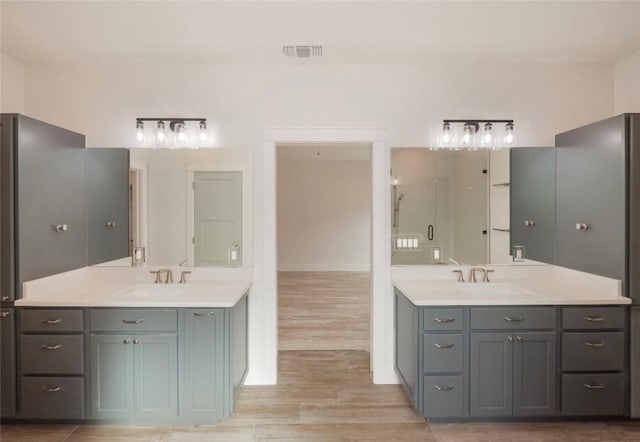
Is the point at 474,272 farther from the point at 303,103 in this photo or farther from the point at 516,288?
the point at 303,103

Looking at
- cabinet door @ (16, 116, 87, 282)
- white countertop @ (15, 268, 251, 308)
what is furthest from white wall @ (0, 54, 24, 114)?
white countertop @ (15, 268, 251, 308)

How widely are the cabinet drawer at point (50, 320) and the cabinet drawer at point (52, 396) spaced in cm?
33

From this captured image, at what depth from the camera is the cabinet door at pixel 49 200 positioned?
2205mm

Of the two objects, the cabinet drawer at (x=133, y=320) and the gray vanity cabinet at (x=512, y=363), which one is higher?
the cabinet drawer at (x=133, y=320)

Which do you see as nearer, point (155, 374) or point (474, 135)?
point (155, 374)

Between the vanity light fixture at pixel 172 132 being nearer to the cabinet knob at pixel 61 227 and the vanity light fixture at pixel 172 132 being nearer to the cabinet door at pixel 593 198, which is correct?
the cabinet knob at pixel 61 227

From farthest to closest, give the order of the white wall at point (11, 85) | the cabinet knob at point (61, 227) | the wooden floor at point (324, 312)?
the wooden floor at point (324, 312) < the white wall at point (11, 85) < the cabinet knob at point (61, 227)

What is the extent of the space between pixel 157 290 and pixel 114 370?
647mm

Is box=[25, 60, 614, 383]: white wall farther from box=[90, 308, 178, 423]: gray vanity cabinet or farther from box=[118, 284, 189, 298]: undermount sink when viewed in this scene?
box=[90, 308, 178, 423]: gray vanity cabinet

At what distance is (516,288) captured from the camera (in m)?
2.71

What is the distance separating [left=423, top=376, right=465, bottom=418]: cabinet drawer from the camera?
7.39ft

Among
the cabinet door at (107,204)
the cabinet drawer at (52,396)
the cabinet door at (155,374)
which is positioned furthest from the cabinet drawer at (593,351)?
the cabinet door at (107,204)

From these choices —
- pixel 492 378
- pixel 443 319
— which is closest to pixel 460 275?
pixel 443 319

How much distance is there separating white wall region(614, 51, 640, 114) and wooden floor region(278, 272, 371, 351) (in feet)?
10.4
